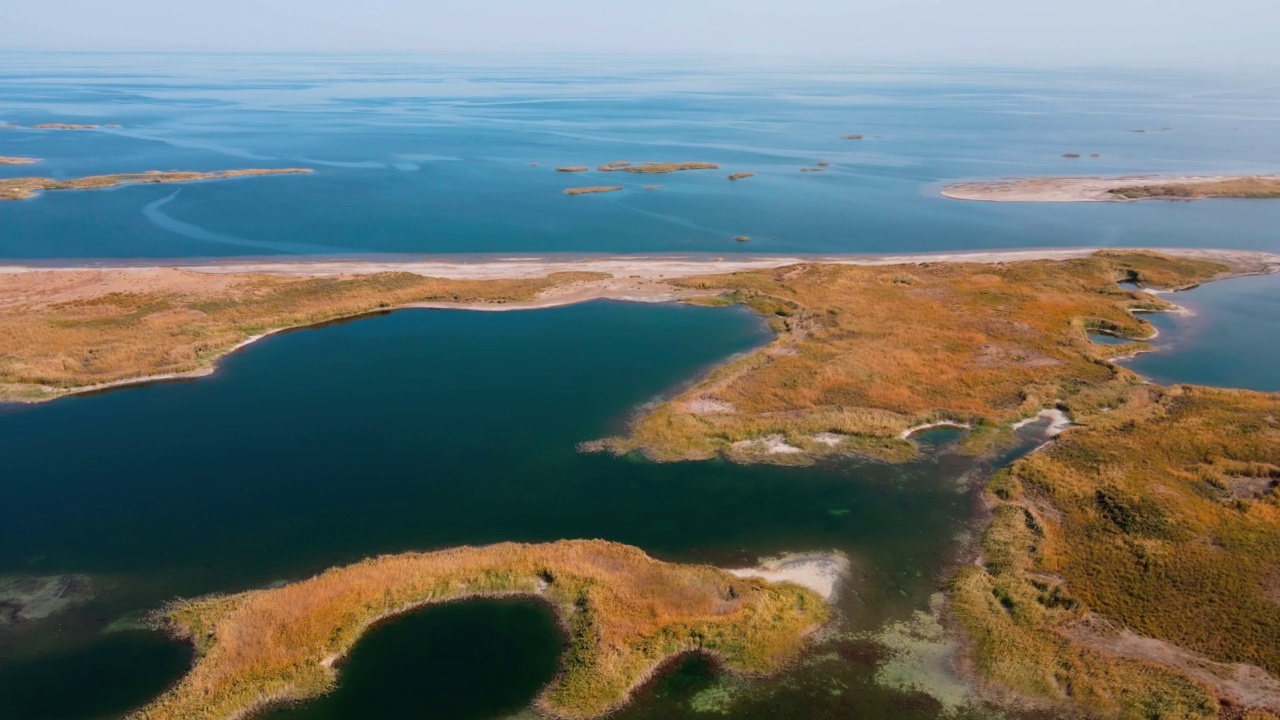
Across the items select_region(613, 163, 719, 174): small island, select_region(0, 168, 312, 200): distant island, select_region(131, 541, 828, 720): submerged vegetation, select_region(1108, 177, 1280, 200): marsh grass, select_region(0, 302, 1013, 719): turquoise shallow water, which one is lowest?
select_region(131, 541, 828, 720): submerged vegetation

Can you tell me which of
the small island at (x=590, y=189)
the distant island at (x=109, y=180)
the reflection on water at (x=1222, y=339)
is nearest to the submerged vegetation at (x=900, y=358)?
the reflection on water at (x=1222, y=339)

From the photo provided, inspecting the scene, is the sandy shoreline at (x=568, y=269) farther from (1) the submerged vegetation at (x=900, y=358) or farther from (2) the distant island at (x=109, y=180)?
(2) the distant island at (x=109, y=180)

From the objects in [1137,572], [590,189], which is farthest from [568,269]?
[1137,572]

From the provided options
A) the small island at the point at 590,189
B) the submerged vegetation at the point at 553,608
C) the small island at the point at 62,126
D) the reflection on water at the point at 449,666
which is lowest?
the reflection on water at the point at 449,666

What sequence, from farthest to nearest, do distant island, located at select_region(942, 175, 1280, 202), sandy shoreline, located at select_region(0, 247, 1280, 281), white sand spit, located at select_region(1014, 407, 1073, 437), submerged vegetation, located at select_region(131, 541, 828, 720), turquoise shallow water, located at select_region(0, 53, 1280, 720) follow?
distant island, located at select_region(942, 175, 1280, 202)
sandy shoreline, located at select_region(0, 247, 1280, 281)
white sand spit, located at select_region(1014, 407, 1073, 437)
turquoise shallow water, located at select_region(0, 53, 1280, 720)
submerged vegetation, located at select_region(131, 541, 828, 720)

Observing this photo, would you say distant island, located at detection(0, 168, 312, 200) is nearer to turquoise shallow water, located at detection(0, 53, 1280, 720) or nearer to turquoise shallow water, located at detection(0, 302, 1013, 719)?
turquoise shallow water, located at detection(0, 53, 1280, 720)

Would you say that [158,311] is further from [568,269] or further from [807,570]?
[807,570]

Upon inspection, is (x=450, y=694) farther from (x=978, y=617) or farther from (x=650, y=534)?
(x=978, y=617)

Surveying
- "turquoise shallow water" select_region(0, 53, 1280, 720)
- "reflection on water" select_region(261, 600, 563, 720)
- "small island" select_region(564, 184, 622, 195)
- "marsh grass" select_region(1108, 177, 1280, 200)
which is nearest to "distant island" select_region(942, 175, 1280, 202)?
"marsh grass" select_region(1108, 177, 1280, 200)
